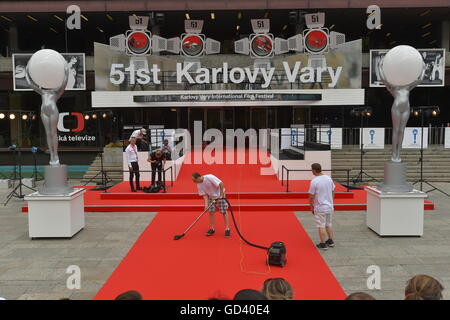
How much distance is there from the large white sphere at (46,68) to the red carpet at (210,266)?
4.30 meters

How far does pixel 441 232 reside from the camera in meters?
9.86

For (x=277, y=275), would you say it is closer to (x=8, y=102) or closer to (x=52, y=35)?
(x=8, y=102)

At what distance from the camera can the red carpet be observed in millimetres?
6367

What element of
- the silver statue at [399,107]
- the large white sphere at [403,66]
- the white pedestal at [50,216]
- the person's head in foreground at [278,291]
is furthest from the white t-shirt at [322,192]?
the white pedestal at [50,216]

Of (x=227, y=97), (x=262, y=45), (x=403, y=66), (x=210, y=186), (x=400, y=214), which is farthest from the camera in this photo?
(x=262, y=45)

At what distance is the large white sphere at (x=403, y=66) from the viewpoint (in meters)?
9.14

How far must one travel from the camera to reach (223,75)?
24000 mm

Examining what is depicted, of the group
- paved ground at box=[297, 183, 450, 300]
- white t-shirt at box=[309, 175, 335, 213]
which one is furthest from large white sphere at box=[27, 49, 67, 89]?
paved ground at box=[297, 183, 450, 300]

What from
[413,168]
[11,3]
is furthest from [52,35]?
[413,168]

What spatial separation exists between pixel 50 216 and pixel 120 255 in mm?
2378

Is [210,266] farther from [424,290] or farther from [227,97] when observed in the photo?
[227,97]

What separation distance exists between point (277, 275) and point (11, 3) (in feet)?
87.5

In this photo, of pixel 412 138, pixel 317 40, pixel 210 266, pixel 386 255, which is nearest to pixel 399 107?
pixel 386 255

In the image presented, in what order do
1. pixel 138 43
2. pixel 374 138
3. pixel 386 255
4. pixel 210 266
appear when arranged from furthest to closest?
pixel 138 43 → pixel 374 138 → pixel 386 255 → pixel 210 266
